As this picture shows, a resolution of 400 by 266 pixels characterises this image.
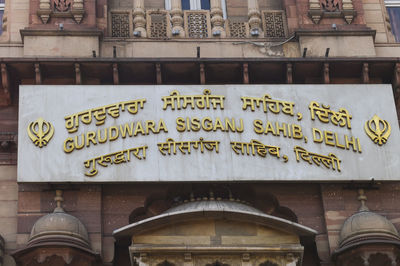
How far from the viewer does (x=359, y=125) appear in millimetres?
21594

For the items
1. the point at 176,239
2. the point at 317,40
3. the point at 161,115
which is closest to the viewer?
the point at 176,239

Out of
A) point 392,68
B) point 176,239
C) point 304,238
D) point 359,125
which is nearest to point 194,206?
point 176,239

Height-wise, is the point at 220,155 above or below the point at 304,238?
above

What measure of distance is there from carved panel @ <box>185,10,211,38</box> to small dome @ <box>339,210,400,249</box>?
17.8 feet

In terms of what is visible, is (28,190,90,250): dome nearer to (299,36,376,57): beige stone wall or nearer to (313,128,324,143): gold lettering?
(313,128,324,143): gold lettering

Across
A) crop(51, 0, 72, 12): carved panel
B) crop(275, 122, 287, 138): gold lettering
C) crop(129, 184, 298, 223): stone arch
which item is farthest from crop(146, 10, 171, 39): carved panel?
crop(129, 184, 298, 223): stone arch

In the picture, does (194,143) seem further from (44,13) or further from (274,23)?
(44,13)

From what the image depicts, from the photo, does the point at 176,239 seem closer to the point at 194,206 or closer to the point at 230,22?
the point at 194,206

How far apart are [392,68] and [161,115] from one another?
486cm

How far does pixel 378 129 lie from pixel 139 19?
18.3 ft

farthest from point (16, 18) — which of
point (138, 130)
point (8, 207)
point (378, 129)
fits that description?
point (378, 129)

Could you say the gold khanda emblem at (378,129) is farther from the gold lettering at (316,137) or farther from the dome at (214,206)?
the dome at (214,206)

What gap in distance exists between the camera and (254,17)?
77.0 feet

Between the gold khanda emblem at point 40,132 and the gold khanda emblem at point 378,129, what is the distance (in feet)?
20.3
